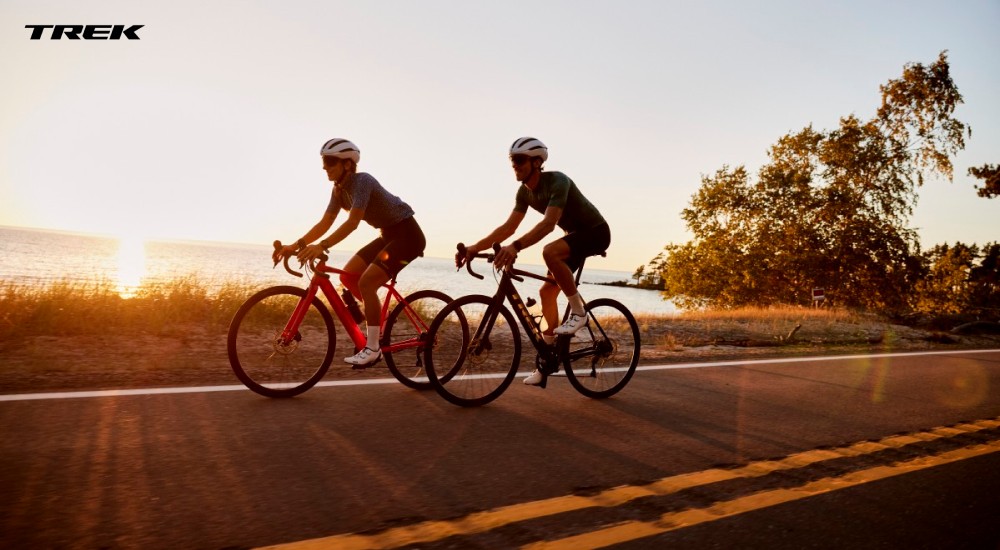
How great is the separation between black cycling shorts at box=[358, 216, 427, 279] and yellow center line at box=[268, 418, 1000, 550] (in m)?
3.00

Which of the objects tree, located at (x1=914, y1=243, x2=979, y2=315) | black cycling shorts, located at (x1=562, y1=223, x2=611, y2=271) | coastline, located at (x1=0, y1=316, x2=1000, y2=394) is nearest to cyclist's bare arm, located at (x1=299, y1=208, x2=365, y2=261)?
coastline, located at (x1=0, y1=316, x2=1000, y2=394)

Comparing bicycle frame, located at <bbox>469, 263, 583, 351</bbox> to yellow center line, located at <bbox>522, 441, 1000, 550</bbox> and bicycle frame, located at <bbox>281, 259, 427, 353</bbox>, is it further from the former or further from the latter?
yellow center line, located at <bbox>522, 441, 1000, 550</bbox>

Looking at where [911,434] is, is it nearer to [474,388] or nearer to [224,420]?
[474,388]

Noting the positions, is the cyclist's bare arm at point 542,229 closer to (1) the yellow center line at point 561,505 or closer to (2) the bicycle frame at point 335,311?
(2) the bicycle frame at point 335,311

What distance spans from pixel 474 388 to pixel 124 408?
2510mm

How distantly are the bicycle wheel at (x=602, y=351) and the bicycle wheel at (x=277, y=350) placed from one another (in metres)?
2.10

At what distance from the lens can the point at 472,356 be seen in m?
→ 5.21

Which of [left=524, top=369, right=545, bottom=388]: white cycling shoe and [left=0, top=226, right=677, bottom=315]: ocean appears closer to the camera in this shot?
[left=524, top=369, right=545, bottom=388]: white cycling shoe

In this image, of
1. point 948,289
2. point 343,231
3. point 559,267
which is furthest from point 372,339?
point 948,289

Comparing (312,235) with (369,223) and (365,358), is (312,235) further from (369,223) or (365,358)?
→ (365,358)

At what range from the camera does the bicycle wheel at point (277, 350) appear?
15.5 ft

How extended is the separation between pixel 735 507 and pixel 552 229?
8.98 feet

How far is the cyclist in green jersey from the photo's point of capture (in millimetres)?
5121

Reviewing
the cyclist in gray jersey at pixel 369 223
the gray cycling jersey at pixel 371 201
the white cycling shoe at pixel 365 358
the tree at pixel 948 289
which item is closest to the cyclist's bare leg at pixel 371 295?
the cyclist in gray jersey at pixel 369 223
